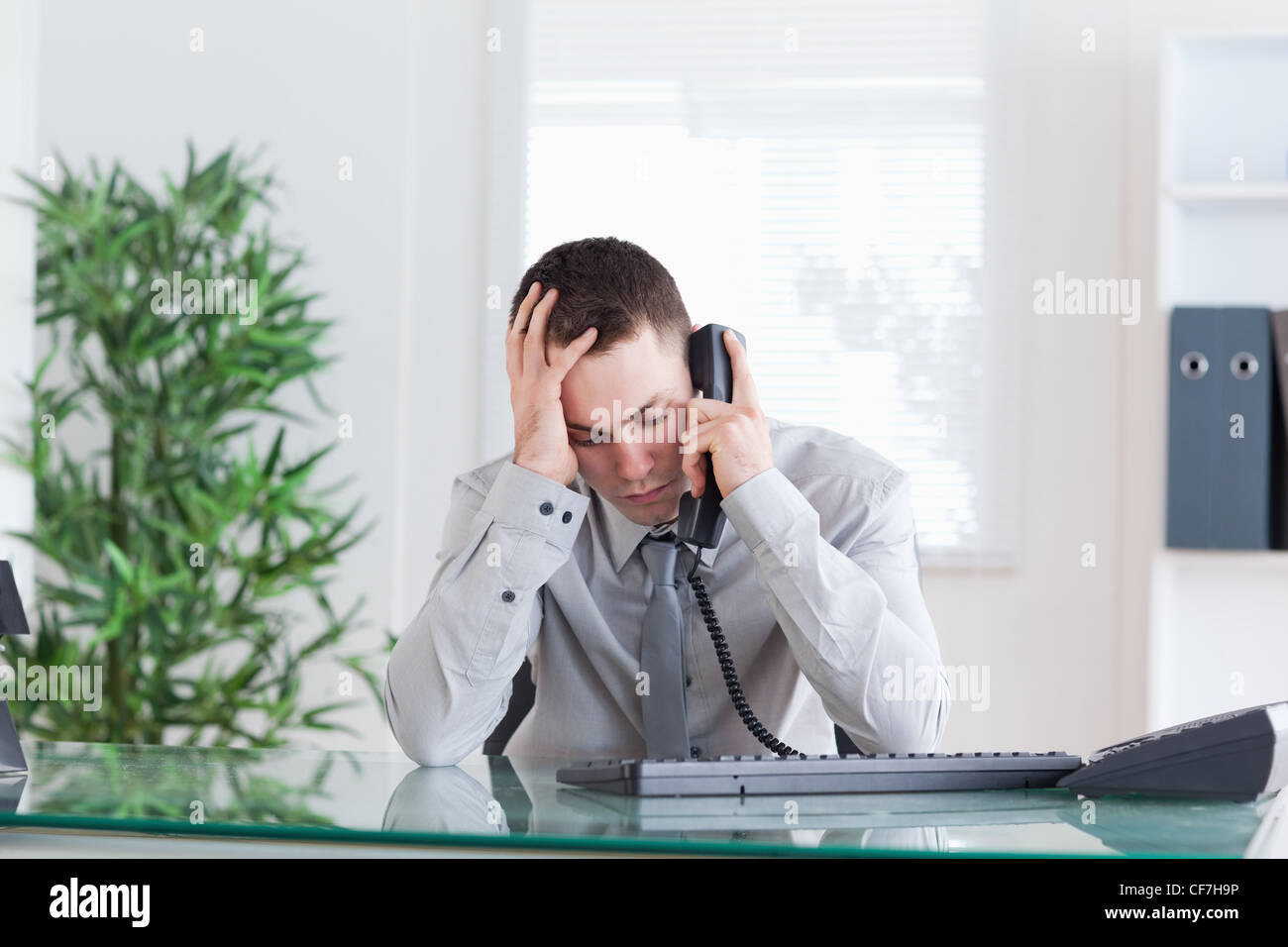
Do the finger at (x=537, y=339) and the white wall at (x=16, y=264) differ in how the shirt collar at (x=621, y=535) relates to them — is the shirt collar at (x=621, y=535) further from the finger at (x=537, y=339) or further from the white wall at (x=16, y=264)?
the white wall at (x=16, y=264)

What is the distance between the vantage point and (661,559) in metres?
1.53

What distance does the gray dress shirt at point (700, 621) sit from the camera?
1.35 m

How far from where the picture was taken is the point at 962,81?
298 centimetres

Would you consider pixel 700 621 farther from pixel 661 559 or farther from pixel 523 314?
pixel 523 314

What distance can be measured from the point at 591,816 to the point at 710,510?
0.63 metres

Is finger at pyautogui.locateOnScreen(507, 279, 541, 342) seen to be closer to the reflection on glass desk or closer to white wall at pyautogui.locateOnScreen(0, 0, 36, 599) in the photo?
the reflection on glass desk

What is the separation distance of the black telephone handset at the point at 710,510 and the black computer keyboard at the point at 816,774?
1.31ft

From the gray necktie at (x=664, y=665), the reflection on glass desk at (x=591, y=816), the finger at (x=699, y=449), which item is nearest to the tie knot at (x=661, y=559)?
the gray necktie at (x=664, y=665)

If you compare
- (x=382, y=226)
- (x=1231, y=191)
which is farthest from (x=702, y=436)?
(x=382, y=226)

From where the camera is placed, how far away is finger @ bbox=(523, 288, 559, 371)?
146 centimetres
